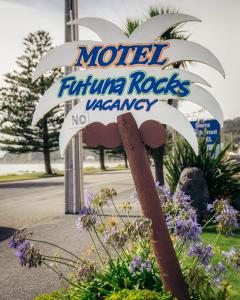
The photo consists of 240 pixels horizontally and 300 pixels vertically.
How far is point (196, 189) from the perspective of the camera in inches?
345

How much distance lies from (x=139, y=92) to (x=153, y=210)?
3.50 feet

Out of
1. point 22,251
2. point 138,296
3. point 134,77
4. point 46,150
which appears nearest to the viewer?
point 138,296

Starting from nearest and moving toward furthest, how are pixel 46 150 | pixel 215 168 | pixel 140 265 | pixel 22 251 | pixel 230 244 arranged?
pixel 22 251 < pixel 140 265 < pixel 230 244 < pixel 215 168 < pixel 46 150

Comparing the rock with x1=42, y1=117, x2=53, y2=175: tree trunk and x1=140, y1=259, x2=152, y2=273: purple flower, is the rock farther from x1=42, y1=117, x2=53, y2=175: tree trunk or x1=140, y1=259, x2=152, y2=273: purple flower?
x1=42, y1=117, x2=53, y2=175: tree trunk

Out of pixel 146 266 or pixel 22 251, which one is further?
pixel 146 266

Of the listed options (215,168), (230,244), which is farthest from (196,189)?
(230,244)

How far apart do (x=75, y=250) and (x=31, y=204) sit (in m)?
7.09

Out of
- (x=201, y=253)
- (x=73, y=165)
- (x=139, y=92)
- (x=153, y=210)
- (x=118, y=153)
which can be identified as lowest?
(x=201, y=253)

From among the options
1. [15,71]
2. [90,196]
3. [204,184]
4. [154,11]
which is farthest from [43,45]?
[90,196]

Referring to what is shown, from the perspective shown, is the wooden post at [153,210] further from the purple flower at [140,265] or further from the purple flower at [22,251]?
the purple flower at [22,251]

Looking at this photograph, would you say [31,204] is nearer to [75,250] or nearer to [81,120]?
[75,250]

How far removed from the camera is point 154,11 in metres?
13.2

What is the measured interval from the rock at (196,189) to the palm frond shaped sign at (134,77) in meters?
5.53

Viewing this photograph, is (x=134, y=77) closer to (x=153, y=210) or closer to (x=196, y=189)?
(x=153, y=210)
